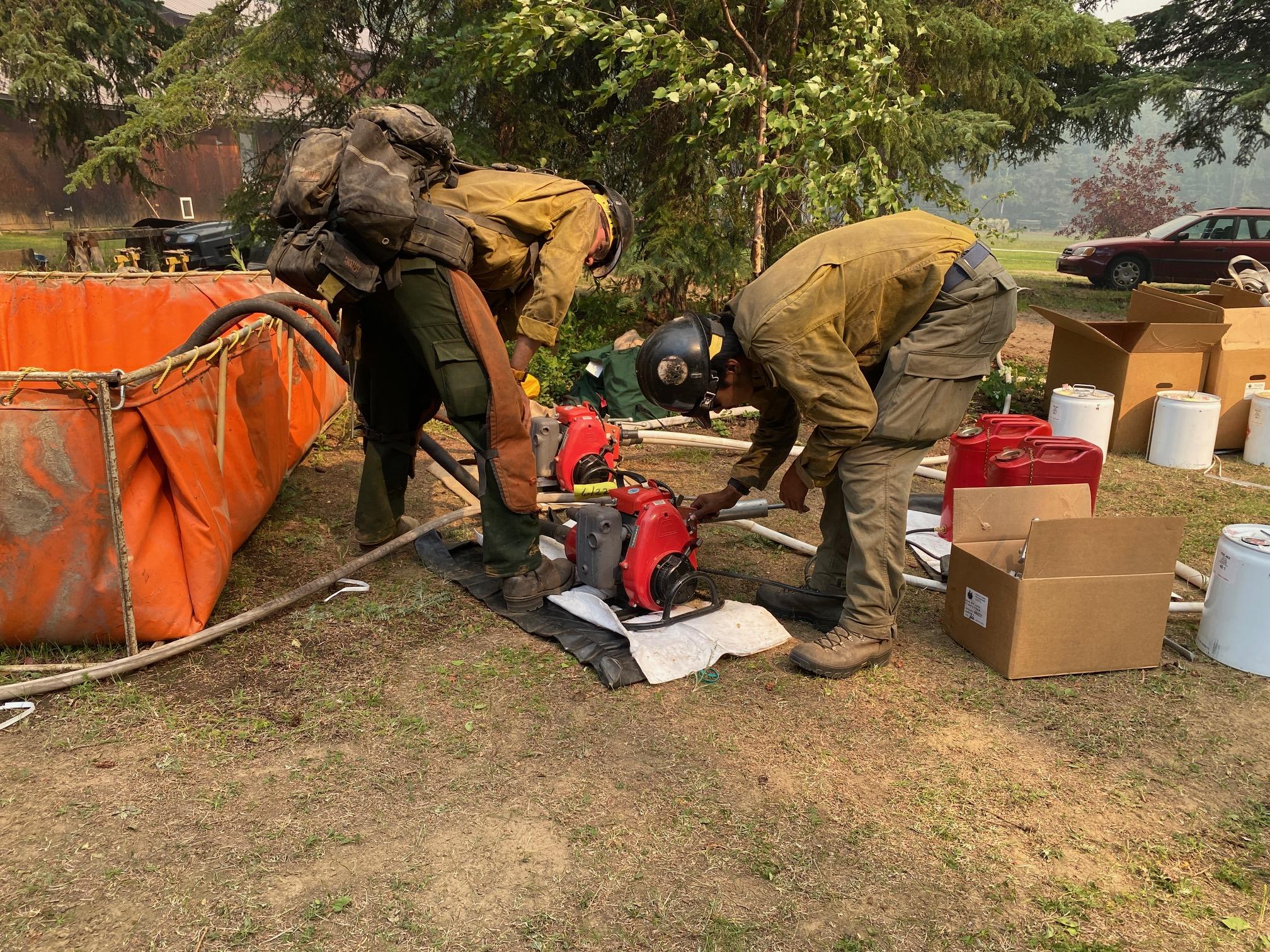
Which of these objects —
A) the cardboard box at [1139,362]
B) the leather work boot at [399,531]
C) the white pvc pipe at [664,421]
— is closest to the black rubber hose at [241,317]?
the leather work boot at [399,531]

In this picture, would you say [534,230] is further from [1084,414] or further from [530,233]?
[1084,414]

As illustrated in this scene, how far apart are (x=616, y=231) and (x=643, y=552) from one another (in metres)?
1.49

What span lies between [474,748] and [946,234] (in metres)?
2.47

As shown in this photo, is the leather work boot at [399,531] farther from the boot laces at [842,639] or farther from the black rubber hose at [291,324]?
the boot laces at [842,639]

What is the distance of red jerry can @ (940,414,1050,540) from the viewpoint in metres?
4.52

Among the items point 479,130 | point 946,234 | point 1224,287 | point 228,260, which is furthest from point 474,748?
point 228,260

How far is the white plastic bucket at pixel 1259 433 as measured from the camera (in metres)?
6.20

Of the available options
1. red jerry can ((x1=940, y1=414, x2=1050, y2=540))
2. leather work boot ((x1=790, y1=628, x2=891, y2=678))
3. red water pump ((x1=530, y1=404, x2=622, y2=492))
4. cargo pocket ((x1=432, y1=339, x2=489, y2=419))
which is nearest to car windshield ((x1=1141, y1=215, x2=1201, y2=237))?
red jerry can ((x1=940, y1=414, x2=1050, y2=540))

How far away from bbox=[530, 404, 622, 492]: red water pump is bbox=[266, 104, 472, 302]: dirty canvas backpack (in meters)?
2.08

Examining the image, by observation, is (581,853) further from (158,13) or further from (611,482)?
(158,13)

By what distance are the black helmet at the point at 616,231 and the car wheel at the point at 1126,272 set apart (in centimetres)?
1480

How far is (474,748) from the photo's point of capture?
2.91 m

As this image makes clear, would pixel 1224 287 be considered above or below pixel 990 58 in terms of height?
below

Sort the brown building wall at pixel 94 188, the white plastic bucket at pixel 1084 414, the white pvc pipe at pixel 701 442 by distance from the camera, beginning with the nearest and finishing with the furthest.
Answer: the white plastic bucket at pixel 1084 414
the white pvc pipe at pixel 701 442
the brown building wall at pixel 94 188
